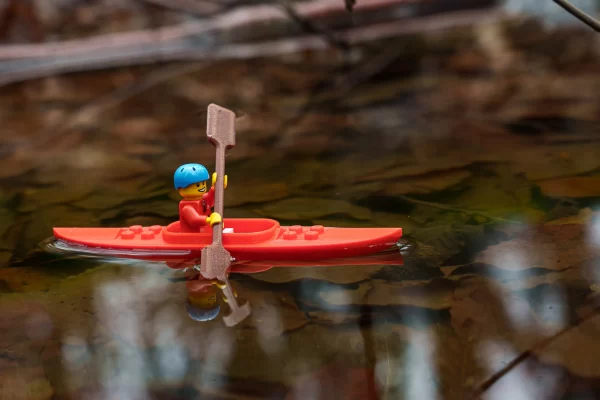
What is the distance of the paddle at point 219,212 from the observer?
1900mm

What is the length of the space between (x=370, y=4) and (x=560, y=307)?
13.0ft

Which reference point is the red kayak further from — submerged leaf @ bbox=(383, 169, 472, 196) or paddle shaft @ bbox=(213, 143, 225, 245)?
submerged leaf @ bbox=(383, 169, 472, 196)

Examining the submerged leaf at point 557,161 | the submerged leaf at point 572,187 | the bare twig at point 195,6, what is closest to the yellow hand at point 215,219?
the submerged leaf at point 572,187

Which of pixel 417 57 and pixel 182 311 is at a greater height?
pixel 417 57

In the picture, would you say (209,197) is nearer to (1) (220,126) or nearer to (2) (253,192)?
(1) (220,126)

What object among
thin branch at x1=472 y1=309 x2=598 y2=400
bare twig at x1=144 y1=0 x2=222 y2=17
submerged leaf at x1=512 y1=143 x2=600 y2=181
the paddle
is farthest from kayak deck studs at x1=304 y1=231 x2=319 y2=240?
bare twig at x1=144 y1=0 x2=222 y2=17

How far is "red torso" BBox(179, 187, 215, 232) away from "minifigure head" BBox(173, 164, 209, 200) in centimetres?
Result: 2

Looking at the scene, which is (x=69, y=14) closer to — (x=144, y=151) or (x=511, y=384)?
(x=144, y=151)

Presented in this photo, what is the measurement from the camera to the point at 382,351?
145 cm

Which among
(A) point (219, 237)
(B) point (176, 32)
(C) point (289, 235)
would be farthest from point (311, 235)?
(B) point (176, 32)

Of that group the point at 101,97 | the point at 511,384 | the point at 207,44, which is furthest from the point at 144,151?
the point at 511,384

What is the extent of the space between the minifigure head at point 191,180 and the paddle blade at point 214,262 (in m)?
0.26

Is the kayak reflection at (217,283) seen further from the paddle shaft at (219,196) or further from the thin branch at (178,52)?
the thin branch at (178,52)

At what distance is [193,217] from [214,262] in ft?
0.76
